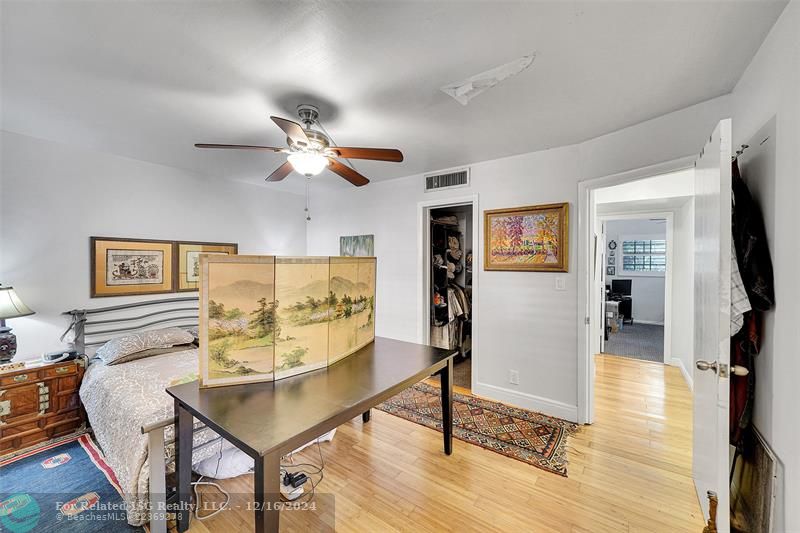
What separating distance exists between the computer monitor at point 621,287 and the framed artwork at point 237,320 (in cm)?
820

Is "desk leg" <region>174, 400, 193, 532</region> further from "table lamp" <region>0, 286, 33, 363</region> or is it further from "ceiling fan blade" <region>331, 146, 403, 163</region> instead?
"table lamp" <region>0, 286, 33, 363</region>

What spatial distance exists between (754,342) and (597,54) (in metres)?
1.55

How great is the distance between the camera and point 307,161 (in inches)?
76.2

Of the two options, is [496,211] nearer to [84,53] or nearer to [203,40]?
[203,40]

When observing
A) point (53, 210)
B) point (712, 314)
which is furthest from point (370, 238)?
point (712, 314)

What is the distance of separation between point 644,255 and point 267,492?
9.30m

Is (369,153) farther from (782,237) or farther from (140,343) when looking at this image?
(140,343)

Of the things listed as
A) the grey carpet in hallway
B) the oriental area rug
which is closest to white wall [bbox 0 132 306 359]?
the oriental area rug

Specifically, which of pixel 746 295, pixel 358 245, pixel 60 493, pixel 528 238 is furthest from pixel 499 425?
pixel 60 493

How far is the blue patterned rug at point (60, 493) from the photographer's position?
1713mm

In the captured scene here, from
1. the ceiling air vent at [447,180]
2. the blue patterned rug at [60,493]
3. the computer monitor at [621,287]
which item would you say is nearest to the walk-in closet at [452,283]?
the ceiling air vent at [447,180]

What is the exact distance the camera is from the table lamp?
2.34 metres

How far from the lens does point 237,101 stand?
1987mm

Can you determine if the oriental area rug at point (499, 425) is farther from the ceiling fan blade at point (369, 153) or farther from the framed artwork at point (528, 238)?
the ceiling fan blade at point (369, 153)
